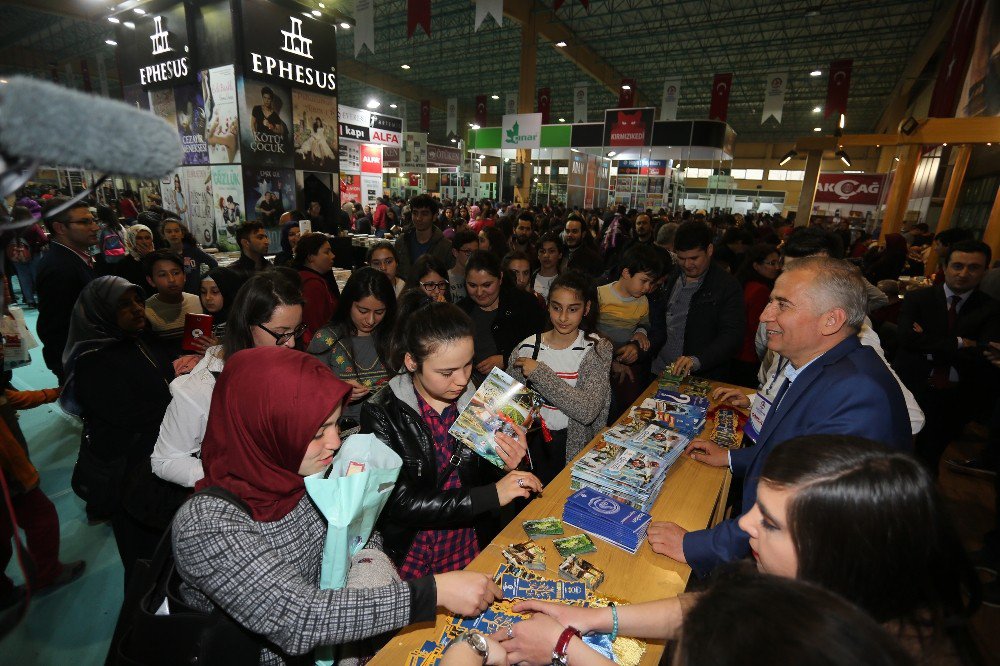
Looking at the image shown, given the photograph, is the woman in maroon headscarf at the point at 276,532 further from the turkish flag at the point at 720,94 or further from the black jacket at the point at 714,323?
the turkish flag at the point at 720,94

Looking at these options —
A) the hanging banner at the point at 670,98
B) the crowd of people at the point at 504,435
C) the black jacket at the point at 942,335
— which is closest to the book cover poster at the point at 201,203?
the crowd of people at the point at 504,435

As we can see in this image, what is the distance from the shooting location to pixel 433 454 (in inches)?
74.7

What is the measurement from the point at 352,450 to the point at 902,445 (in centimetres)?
190

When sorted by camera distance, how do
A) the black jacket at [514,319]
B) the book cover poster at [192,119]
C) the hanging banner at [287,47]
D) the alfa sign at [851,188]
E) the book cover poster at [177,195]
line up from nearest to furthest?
the black jacket at [514,319] → the hanging banner at [287,47] → the book cover poster at [192,119] → the book cover poster at [177,195] → the alfa sign at [851,188]

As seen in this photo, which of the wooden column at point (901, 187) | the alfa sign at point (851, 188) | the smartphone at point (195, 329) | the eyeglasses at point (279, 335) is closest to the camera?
the eyeglasses at point (279, 335)

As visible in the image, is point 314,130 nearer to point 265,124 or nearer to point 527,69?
point 265,124

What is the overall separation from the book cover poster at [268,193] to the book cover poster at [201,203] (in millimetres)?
879

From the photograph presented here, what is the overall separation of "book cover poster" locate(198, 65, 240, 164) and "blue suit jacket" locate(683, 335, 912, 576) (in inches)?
301

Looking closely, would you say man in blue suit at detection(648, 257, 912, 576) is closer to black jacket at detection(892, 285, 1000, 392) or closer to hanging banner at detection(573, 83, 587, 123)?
black jacket at detection(892, 285, 1000, 392)

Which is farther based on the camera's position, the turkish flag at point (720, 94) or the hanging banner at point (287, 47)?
the turkish flag at point (720, 94)

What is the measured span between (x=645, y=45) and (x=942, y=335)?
Answer: 1972 centimetres

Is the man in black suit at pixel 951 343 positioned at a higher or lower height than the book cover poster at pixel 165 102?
lower

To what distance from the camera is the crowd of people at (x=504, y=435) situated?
1.02m

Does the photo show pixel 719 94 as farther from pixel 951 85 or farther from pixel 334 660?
pixel 334 660
